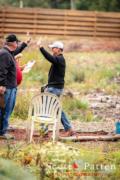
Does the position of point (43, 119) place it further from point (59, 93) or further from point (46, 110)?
point (59, 93)

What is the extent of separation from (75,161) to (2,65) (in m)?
3.56

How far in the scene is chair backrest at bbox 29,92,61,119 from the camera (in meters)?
11.6

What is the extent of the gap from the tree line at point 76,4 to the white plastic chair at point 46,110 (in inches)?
1345

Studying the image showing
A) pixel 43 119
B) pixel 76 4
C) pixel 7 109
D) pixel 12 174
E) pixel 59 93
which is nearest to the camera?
pixel 12 174

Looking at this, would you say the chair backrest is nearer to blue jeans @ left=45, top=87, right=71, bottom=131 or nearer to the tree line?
blue jeans @ left=45, top=87, right=71, bottom=131

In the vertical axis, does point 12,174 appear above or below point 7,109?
below

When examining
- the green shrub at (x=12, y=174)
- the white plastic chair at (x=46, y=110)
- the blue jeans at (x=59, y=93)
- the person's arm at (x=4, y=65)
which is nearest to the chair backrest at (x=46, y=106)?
the white plastic chair at (x=46, y=110)

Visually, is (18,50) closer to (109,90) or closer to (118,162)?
(118,162)

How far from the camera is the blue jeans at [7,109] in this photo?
12.0 metres

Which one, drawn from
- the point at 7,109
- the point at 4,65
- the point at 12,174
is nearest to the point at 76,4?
the point at 7,109

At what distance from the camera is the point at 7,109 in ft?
40.0

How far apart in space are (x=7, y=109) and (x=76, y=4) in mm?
38404

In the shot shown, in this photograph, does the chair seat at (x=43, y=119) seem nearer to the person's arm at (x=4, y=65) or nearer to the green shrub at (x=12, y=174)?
the person's arm at (x=4, y=65)

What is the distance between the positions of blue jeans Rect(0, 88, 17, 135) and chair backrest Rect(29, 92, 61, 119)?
1.56 ft
